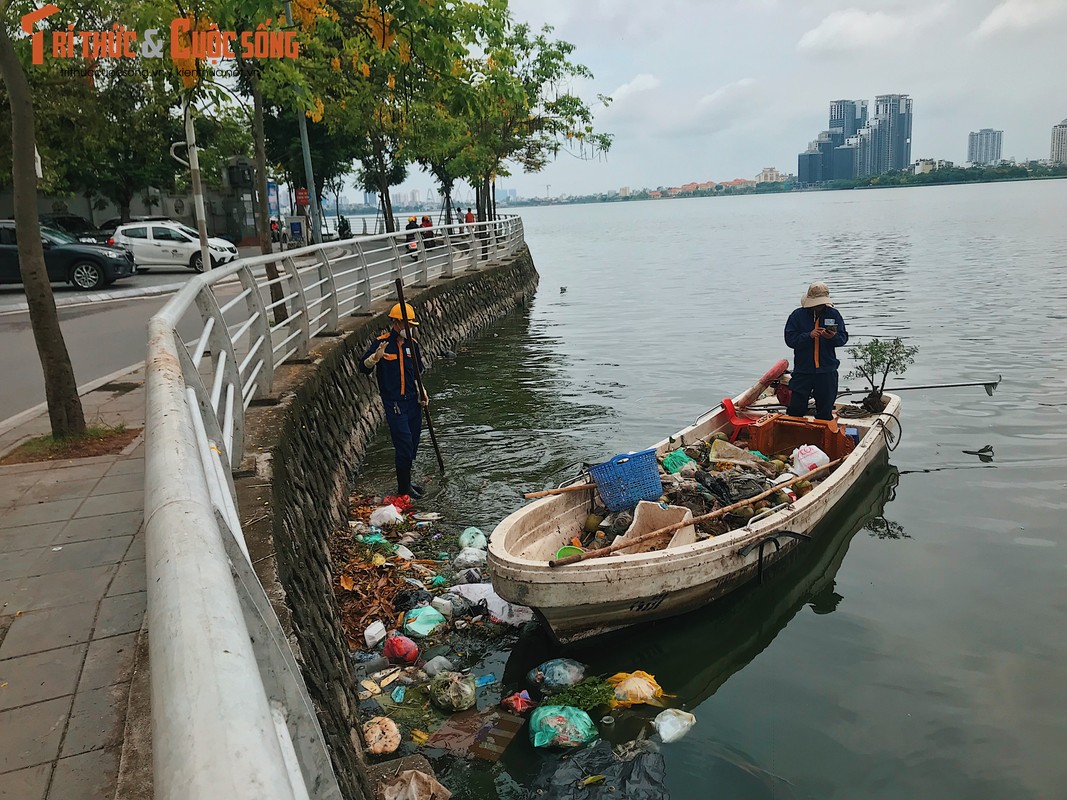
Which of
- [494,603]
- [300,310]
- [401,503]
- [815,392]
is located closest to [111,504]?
[494,603]

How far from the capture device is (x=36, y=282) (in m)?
6.51

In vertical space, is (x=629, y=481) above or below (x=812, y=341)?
below

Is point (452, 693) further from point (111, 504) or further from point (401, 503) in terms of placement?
point (401, 503)

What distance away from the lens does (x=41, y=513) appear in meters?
5.04

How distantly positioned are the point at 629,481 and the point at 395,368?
281cm

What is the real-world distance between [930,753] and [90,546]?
497 cm

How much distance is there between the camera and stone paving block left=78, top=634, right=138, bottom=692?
10.3 feet

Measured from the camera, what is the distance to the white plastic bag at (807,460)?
26.1 feet

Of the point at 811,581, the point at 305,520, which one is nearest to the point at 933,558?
the point at 811,581

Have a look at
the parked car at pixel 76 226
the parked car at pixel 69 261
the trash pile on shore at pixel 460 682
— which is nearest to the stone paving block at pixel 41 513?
the trash pile on shore at pixel 460 682

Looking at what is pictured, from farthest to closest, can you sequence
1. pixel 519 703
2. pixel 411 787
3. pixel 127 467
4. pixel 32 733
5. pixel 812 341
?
pixel 812 341, pixel 127 467, pixel 519 703, pixel 411 787, pixel 32 733

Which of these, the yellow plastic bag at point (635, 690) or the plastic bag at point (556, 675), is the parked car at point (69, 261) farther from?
the yellow plastic bag at point (635, 690)

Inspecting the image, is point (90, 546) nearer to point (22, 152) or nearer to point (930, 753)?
point (22, 152)

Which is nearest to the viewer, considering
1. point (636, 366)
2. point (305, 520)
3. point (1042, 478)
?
point (305, 520)
